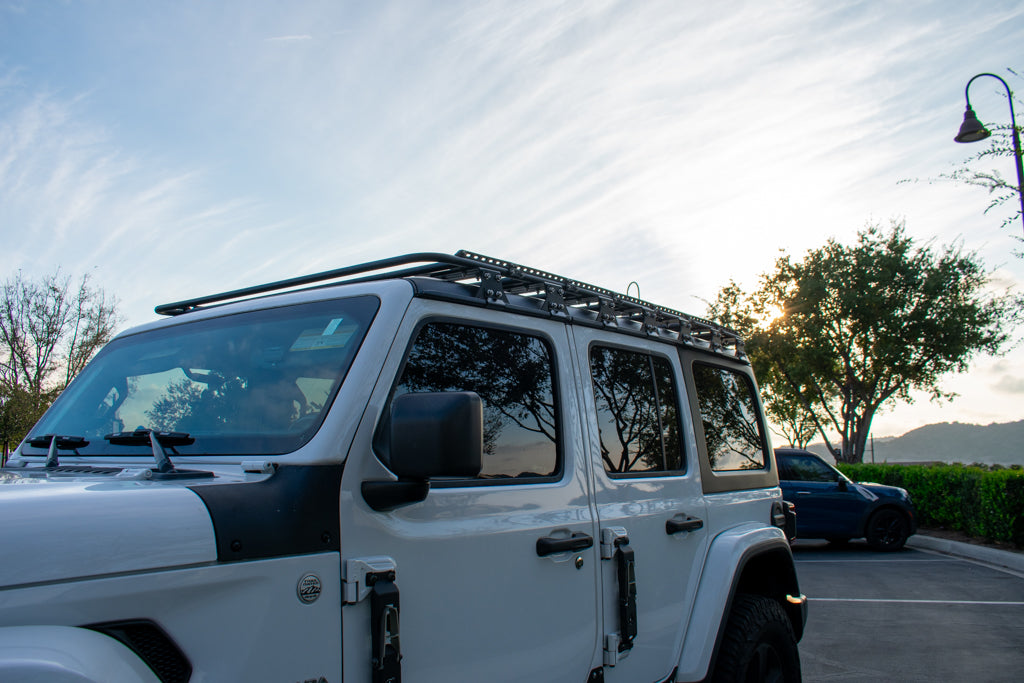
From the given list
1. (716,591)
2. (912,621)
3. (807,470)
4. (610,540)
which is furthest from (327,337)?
(807,470)

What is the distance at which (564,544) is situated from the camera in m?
2.63

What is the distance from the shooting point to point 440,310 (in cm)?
246

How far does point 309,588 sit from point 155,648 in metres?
0.35

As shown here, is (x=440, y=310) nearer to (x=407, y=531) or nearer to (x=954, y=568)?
(x=407, y=531)

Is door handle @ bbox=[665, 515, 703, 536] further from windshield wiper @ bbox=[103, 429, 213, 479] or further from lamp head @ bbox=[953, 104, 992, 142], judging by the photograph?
lamp head @ bbox=[953, 104, 992, 142]

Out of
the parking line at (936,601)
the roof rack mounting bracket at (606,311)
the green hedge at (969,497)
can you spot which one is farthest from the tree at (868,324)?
the roof rack mounting bracket at (606,311)

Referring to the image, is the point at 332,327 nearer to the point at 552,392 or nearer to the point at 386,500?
the point at 386,500

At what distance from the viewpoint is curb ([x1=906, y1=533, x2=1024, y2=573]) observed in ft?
Answer: 37.5

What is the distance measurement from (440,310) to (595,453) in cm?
91

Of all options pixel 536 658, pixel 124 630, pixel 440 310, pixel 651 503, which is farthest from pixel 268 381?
pixel 651 503

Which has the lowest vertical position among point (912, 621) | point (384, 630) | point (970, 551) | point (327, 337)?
point (912, 621)

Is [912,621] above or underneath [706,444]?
underneath

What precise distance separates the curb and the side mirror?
11.8m

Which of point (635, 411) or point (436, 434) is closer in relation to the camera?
point (436, 434)
